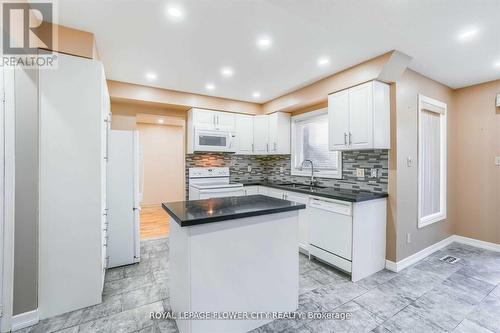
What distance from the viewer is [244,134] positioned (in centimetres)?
464

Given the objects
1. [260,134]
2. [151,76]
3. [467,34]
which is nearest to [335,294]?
[467,34]

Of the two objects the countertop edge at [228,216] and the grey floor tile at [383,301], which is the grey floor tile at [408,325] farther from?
the countertop edge at [228,216]

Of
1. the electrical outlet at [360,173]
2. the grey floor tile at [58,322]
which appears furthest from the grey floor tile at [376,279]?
the grey floor tile at [58,322]

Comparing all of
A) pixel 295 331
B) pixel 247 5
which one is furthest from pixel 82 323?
pixel 247 5

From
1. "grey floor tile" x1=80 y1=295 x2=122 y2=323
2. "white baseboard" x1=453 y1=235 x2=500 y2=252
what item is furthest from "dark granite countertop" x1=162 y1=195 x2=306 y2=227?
"white baseboard" x1=453 y1=235 x2=500 y2=252

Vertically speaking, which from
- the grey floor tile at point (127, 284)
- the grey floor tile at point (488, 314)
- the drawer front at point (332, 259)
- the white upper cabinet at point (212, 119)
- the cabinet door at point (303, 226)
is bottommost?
the grey floor tile at point (488, 314)

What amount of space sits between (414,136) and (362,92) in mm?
974

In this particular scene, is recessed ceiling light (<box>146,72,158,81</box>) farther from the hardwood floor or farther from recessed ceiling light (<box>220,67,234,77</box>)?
the hardwood floor

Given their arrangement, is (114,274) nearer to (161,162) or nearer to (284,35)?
(284,35)

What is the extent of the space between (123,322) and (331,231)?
2.33 metres

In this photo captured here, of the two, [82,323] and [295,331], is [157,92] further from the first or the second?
[295,331]

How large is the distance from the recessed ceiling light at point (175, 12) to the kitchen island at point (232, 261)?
64.0 inches

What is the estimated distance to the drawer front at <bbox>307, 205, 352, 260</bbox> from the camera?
261cm

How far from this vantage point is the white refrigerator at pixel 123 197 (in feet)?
9.36
